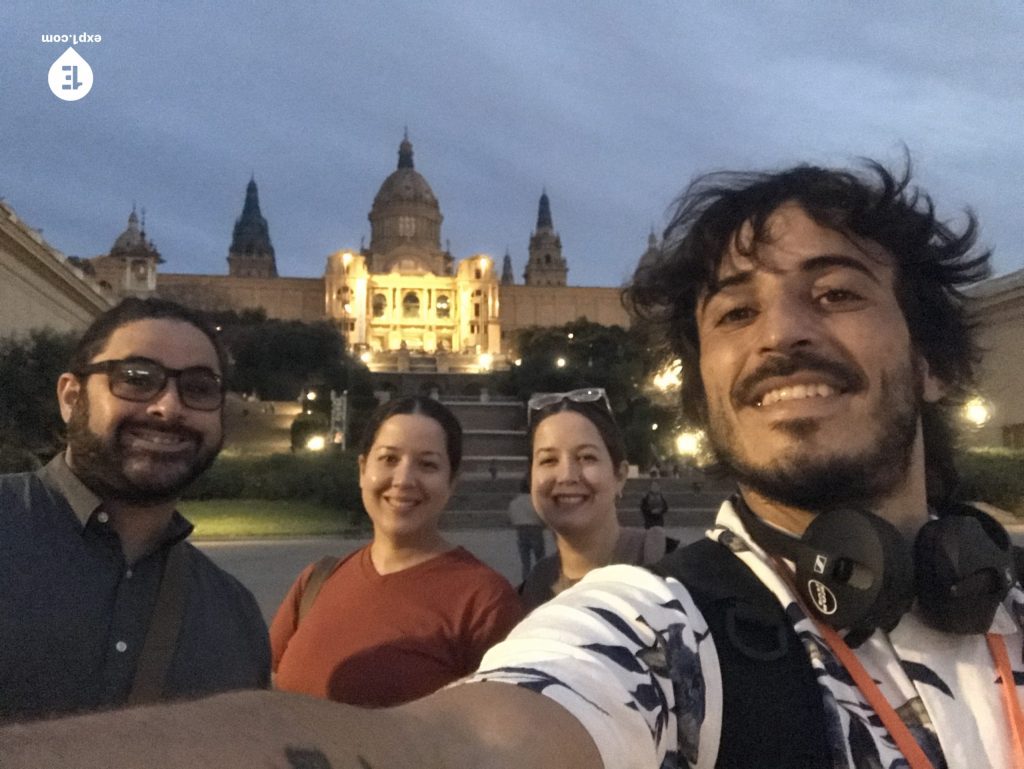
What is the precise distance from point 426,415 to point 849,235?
1562 millimetres

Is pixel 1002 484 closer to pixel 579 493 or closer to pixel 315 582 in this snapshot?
pixel 579 493

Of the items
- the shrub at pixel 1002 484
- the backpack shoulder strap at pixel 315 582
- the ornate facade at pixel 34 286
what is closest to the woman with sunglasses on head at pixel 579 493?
the backpack shoulder strap at pixel 315 582

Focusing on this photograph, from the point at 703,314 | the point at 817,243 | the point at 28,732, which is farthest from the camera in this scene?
the point at 703,314

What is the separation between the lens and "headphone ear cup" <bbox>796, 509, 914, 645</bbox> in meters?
1.34

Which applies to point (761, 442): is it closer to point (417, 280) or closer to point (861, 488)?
point (861, 488)

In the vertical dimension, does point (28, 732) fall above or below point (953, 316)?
below

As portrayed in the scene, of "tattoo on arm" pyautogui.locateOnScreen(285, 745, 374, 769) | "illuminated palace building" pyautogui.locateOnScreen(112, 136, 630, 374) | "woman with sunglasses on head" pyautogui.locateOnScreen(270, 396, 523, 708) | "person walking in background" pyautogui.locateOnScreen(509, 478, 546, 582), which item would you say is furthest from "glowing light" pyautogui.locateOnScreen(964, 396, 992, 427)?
"illuminated palace building" pyautogui.locateOnScreen(112, 136, 630, 374)

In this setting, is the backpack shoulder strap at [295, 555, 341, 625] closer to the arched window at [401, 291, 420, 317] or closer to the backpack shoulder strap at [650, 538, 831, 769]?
the backpack shoulder strap at [650, 538, 831, 769]

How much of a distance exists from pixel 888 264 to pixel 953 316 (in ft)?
1.41

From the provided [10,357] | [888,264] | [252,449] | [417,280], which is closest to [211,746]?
[888,264]

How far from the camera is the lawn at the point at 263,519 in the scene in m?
15.8

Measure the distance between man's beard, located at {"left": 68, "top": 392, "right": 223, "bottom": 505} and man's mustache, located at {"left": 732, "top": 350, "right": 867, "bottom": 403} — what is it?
1657 mm

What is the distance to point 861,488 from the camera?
5.22 ft

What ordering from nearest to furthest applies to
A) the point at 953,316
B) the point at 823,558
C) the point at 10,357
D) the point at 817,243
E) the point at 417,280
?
the point at 823,558 < the point at 817,243 < the point at 953,316 < the point at 10,357 < the point at 417,280
